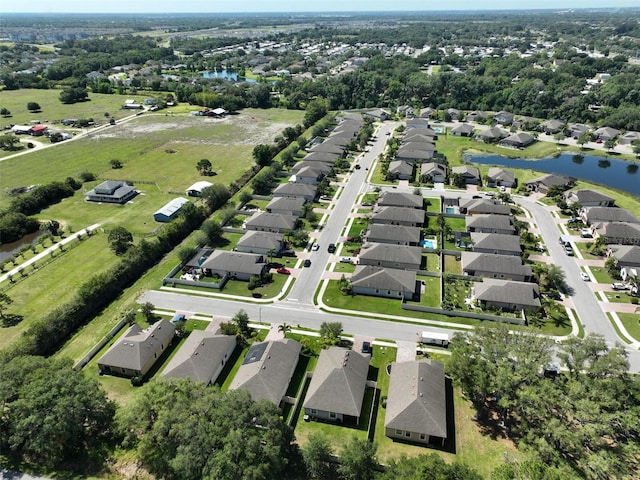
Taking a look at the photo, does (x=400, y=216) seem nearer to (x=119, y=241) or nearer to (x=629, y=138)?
(x=119, y=241)

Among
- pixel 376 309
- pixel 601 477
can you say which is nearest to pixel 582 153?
pixel 376 309

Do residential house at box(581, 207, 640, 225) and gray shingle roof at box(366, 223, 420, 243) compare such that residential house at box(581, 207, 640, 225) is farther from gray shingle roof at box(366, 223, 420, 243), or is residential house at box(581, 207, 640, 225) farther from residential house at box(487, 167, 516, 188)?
gray shingle roof at box(366, 223, 420, 243)

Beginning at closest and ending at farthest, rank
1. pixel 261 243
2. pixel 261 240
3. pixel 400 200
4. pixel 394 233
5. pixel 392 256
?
pixel 392 256, pixel 261 243, pixel 261 240, pixel 394 233, pixel 400 200

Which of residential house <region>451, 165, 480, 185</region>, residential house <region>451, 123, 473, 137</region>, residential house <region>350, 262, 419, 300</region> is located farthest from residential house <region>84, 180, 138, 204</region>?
residential house <region>451, 123, 473, 137</region>

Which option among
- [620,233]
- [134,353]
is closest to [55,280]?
[134,353]

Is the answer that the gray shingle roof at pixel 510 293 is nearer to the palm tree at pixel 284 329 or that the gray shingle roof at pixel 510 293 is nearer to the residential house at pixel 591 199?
the palm tree at pixel 284 329
